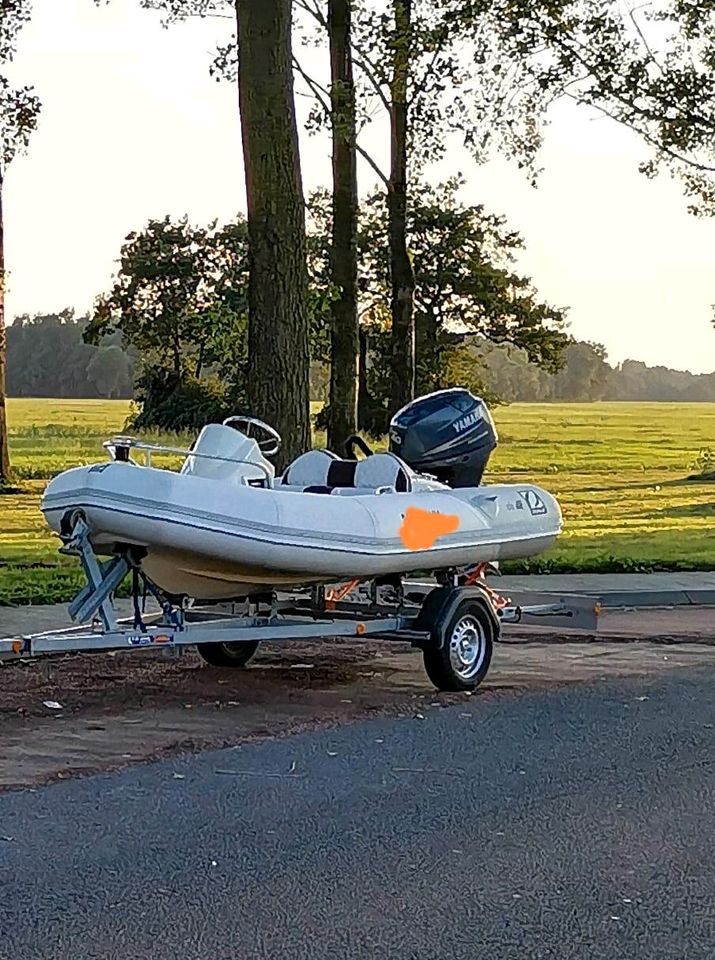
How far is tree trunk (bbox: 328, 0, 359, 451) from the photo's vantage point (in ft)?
72.8

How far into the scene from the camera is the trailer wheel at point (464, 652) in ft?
32.9

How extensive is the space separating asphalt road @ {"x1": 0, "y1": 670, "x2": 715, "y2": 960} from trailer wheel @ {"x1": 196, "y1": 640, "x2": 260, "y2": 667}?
2056 millimetres

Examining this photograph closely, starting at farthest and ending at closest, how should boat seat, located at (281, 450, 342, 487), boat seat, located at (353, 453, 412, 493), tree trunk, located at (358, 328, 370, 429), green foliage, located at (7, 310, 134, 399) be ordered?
1. green foliage, located at (7, 310, 134, 399)
2. tree trunk, located at (358, 328, 370, 429)
3. boat seat, located at (281, 450, 342, 487)
4. boat seat, located at (353, 453, 412, 493)

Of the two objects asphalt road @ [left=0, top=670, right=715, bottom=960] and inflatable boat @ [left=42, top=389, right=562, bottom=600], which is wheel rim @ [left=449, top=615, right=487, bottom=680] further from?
asphalt road @ [left=0, top=670, right=715, bottom=960]

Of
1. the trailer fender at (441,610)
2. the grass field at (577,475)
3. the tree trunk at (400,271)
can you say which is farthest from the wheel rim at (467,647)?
the tree trunk at (400,271)

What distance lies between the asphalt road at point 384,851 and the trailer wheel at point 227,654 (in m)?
2.06

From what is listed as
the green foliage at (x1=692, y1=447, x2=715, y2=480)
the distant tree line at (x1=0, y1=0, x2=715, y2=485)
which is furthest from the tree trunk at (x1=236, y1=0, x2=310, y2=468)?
the green foliage at (x1=692, y1=447, x2=715, y2=480)

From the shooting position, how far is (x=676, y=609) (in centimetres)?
1511

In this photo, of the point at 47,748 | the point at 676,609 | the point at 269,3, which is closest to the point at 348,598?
the point at 47,748

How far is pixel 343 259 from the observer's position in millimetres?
22516

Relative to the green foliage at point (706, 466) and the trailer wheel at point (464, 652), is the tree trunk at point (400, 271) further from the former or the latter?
the trailer wheel at point (464, 652)

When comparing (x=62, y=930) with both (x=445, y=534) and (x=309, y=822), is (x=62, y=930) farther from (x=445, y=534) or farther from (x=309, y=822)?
(x=445, y=534)

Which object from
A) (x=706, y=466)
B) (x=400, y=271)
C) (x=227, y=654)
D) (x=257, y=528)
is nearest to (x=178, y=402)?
(x=706, y=466)

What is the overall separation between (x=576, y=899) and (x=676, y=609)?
9.44 m
